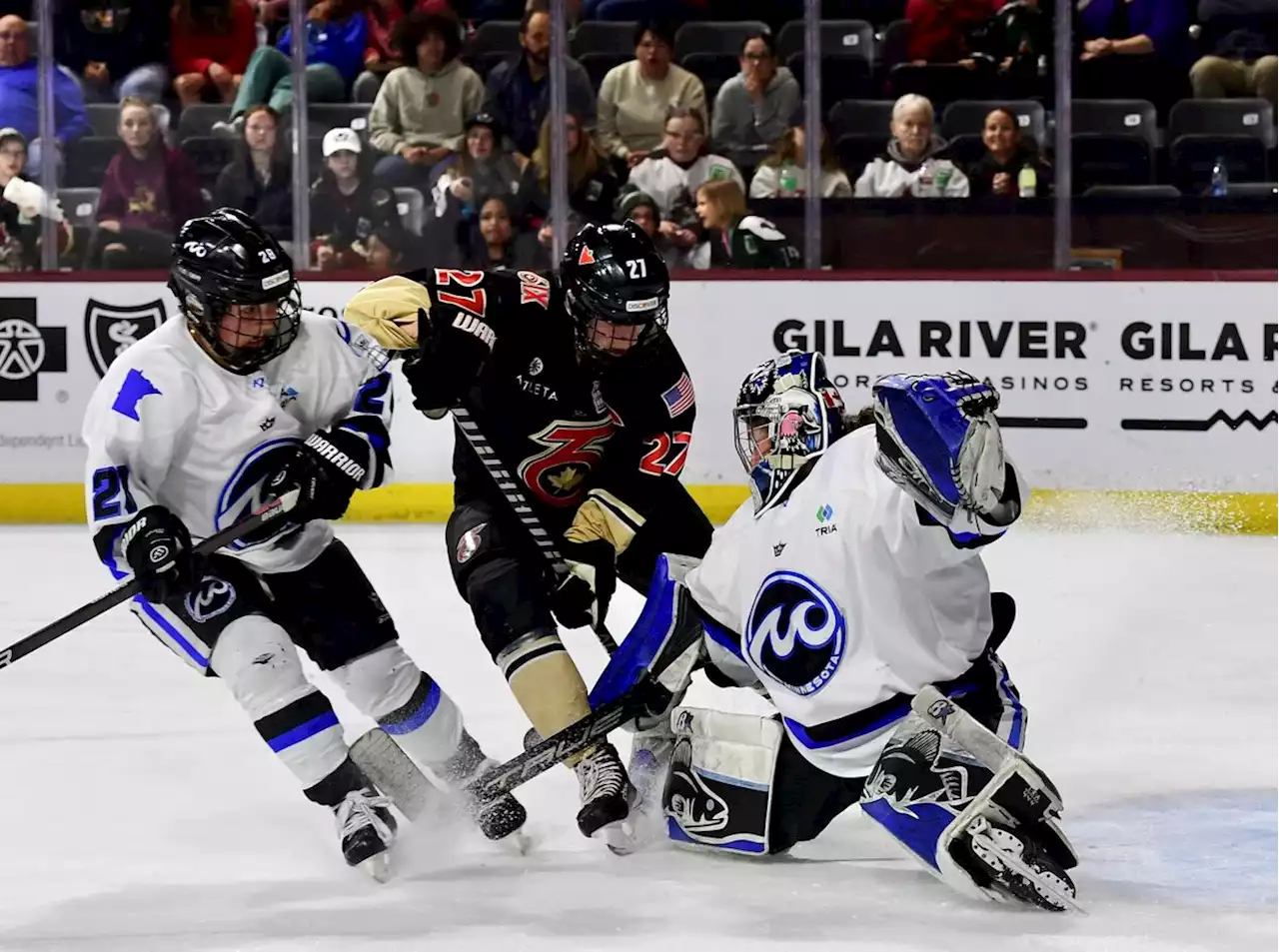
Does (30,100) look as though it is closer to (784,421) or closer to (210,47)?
(210,47)

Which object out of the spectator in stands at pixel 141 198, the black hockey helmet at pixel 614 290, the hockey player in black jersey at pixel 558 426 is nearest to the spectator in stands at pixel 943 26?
the spectator in stands at pixel 141 198

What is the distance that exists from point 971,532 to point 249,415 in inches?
47.8

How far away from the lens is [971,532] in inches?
109

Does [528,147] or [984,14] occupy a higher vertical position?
[984,14]

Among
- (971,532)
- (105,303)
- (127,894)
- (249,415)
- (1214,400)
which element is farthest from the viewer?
(105,303)

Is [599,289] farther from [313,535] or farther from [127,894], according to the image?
[127,894]

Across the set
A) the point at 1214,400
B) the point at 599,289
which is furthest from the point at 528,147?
the point at 599,289

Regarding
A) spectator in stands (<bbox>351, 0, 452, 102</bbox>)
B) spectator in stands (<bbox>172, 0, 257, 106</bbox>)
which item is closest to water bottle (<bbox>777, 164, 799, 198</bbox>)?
spectator in stands (<bbox>351, 0, 452, 102</bbox>)

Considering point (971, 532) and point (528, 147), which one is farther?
point (528, 147)

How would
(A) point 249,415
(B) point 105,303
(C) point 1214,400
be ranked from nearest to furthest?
(A) point 249,415, (C) point 1214,400, (B) point 105,303

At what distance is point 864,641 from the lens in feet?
9.39

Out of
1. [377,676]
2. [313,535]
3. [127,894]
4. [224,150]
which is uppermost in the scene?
[224,150]

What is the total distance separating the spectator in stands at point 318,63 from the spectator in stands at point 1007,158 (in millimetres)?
2112

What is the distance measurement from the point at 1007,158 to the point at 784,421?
368cm
